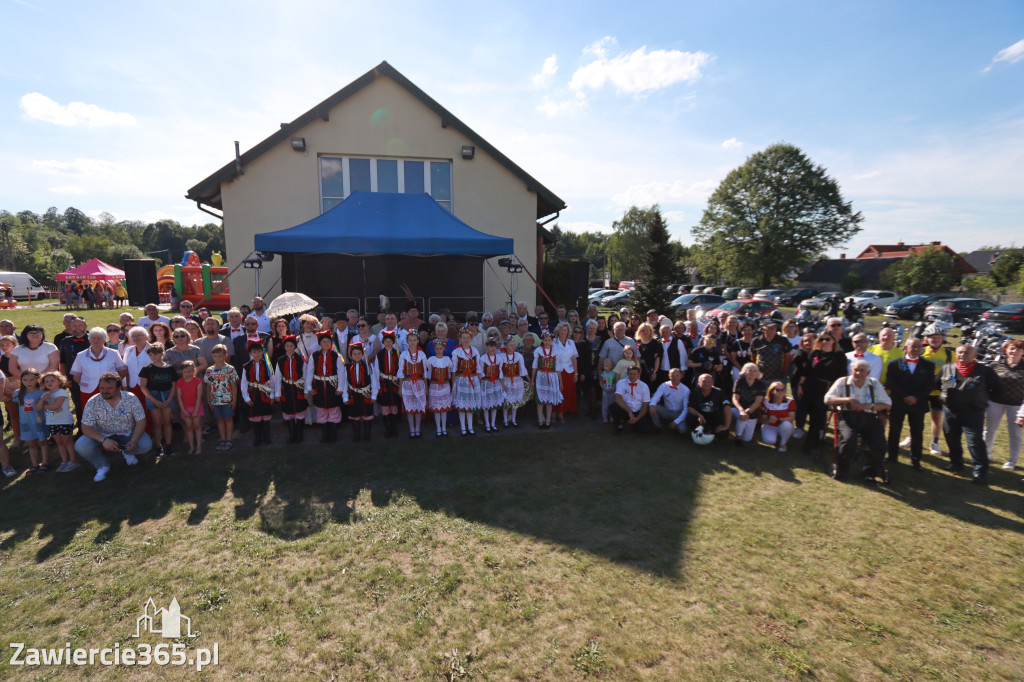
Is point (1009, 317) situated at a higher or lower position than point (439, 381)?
higher

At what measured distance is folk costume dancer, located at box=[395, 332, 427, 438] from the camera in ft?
21.1

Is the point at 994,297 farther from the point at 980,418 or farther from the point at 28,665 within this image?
the point at 28,665

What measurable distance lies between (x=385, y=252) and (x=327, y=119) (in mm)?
6023

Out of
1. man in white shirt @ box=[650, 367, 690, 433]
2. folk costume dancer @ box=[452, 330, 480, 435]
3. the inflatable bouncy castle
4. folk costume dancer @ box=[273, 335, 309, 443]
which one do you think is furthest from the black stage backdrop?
the inflatable bouncy castle

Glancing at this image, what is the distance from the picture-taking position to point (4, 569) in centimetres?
367

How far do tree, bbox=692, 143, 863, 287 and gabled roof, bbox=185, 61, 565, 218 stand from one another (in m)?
36.0

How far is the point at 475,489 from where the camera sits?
5.09 meters

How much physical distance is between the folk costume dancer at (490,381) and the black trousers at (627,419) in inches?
69.8

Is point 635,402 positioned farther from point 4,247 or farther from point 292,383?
point 4,247

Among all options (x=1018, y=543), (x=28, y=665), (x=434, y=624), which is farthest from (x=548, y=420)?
(x=28, y=665)

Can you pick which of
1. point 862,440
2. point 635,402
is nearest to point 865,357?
point 862,440

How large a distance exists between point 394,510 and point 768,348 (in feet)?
19.0

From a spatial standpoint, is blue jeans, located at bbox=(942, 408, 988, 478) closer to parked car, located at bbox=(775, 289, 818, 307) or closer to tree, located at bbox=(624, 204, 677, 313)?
tree, located at bbox=(624, 204, 677, 313)

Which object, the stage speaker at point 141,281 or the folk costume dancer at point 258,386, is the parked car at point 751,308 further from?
the stage speaker at point 141,281
